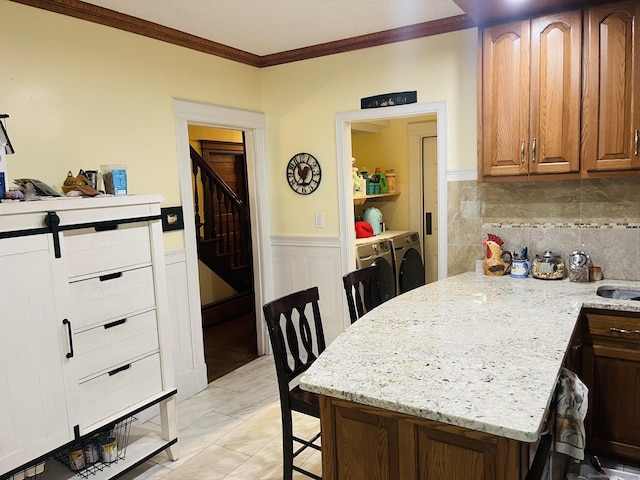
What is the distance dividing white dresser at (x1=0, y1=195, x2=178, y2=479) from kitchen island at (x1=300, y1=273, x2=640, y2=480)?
120 cm

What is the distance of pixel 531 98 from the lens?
2793mm

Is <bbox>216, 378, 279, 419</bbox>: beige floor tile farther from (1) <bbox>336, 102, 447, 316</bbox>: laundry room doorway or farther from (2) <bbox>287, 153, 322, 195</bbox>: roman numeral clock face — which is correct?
(2) <bbox>287, 153, 322, 195</bbox>: roman numeral clock face

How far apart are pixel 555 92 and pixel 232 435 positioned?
9.34 feet

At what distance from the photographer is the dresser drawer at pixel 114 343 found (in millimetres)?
2238

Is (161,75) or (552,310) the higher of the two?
(161,75)

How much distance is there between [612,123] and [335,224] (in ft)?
6.84

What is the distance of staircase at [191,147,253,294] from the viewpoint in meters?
5.36

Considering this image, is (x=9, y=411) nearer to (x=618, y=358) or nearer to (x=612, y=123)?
(x=618, y=358)

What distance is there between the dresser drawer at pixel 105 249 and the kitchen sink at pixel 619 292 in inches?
101

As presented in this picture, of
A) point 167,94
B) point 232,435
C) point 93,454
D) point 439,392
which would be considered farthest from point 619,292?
point 167,94

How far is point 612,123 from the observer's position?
8.54ft

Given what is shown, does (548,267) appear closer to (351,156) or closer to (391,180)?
(351,156)

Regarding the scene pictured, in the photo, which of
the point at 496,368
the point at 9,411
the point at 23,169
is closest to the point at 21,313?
the point at 9,411

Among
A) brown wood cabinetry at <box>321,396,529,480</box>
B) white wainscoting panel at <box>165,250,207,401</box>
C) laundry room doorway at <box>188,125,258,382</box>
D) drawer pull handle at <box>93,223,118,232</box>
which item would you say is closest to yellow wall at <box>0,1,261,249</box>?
white wainscoting panel at <box>165,250,207,401</box>
